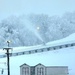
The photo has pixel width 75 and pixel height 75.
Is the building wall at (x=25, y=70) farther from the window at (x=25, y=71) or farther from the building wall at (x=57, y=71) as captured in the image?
the building wall at (x=57, y=71)

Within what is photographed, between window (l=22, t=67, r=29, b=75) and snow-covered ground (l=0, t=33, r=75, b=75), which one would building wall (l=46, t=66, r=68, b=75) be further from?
window (l=22, t=67, r=29, b=75)

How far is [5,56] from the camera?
16.7 feet

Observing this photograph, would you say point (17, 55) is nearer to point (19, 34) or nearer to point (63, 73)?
point (19, 34)

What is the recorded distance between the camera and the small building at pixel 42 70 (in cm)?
484

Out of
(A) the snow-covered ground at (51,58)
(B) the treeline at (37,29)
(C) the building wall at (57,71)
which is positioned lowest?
(C) the building wall at (57,71)

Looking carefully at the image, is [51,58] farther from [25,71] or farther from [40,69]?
[25,71]

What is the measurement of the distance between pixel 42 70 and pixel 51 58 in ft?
0.79

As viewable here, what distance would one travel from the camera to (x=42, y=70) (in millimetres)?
4891

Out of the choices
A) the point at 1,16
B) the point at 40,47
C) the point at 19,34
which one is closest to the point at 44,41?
the point at 40,47

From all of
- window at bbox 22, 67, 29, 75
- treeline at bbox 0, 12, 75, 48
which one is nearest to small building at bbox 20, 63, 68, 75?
window at bbox 22, 67, 29, 75

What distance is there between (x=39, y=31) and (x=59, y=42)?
0.38 m

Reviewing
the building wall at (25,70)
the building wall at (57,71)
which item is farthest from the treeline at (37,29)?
the building wall at (57,71)

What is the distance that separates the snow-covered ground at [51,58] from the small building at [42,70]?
0.06 m

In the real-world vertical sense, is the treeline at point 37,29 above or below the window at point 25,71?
above
